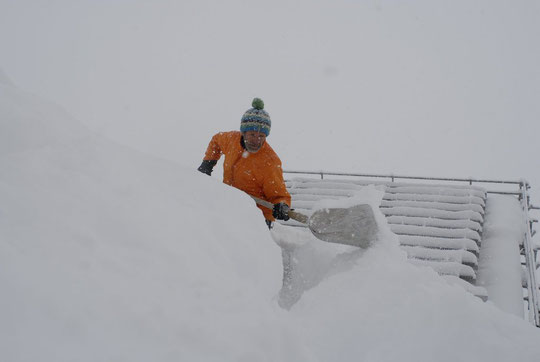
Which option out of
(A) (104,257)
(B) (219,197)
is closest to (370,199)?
(B) (219,197)

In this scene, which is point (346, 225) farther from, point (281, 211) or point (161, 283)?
point (161, 283)

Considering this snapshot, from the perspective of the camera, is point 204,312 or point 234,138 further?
point 234,138

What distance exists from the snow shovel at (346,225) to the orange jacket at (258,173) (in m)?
0.78

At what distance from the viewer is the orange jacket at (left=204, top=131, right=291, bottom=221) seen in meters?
3.94

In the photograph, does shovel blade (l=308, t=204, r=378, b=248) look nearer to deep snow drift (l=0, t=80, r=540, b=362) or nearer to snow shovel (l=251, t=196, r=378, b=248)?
snow shovel (l=251, t=196, r=378, b=248)

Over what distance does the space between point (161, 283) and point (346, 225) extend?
180 cm

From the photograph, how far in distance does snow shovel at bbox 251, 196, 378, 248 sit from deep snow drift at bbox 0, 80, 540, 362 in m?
0.34

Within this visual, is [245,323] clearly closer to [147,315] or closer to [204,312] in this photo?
[204,312]

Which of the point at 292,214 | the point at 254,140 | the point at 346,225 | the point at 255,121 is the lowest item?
the point at 346,225

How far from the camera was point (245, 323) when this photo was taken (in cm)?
141

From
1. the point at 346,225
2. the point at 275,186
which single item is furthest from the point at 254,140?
the point at 346,225

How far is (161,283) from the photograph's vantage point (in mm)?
1394

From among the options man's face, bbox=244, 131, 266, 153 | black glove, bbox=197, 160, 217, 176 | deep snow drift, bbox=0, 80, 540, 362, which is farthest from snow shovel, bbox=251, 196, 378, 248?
black glove, bbox=197, 160, 217, 176

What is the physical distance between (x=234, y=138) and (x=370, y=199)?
1744 millimetres
